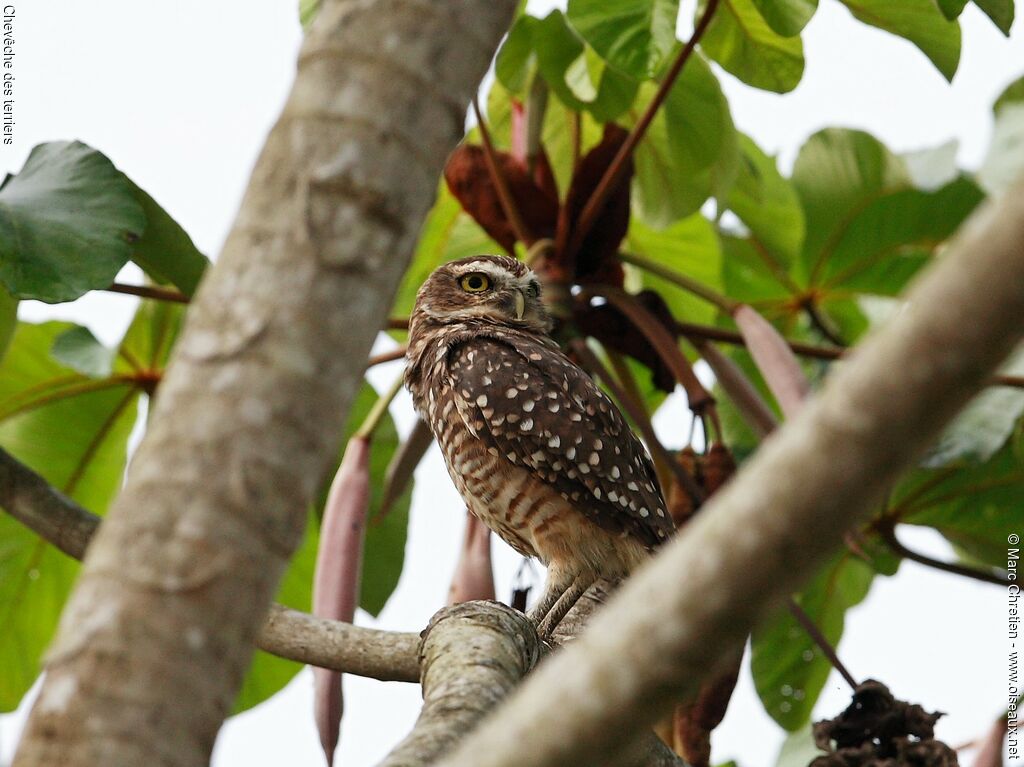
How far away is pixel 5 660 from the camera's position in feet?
14.8

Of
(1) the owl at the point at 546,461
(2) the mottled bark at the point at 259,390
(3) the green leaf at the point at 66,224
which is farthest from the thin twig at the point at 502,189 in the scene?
(2) the mottled bark at the point at 259,390

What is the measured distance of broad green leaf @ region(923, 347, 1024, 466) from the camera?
13.4ft

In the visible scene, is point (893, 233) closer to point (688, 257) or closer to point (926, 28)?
point (688, 257)

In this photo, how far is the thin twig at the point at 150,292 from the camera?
3.49 metres

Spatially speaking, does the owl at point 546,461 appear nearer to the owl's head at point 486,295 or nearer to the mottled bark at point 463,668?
the owl's head at point 486,295

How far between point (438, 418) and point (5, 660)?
6.61 feet

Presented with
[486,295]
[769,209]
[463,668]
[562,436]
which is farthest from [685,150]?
[463,668]

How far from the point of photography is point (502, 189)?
4.05m

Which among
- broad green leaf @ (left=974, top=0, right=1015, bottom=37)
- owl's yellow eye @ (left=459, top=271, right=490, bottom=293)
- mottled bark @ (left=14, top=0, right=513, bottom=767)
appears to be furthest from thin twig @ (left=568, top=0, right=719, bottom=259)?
mottled bark @ (left=14, top=0, right=513, bottom=767)

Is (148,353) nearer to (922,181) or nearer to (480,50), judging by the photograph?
(480,50)

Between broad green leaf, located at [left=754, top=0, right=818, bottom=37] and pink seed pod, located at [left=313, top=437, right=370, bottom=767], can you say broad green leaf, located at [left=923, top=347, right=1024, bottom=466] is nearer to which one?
broad green leaf, located at [left=754, top=0, right=818, bottom=37]

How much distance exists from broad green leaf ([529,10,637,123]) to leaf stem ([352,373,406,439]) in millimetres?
1145

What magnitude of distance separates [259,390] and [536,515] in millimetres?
2492

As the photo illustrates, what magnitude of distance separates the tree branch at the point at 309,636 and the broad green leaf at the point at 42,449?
1.18 metres
